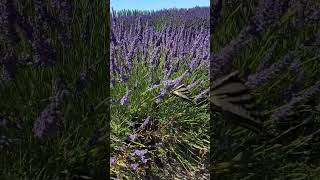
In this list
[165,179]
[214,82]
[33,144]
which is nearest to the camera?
[33,144]

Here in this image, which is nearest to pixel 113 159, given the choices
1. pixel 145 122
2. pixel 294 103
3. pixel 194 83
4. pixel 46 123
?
pixel 145 122

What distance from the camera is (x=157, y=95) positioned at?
217 centimetres

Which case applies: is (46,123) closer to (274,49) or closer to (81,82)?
(81,82)

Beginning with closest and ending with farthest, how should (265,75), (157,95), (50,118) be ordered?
1. (50,118)
2. (265,75)
3. (157,95)

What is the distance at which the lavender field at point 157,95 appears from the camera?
2.05 metres

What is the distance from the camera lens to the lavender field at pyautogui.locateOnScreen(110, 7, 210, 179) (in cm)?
205

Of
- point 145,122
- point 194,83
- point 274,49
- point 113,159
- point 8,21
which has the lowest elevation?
point 113,159

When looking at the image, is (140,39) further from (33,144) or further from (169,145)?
(33,144)

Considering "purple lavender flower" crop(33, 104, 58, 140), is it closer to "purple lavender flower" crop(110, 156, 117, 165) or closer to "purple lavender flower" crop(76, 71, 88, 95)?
"purple lavender flower" crop(76, 71, 88, 95)

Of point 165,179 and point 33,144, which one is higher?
point 33,144

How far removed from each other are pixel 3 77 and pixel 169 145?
2.34 feet

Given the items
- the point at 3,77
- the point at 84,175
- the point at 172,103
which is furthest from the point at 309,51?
the point at 3,77

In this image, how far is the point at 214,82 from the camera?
1921 mm

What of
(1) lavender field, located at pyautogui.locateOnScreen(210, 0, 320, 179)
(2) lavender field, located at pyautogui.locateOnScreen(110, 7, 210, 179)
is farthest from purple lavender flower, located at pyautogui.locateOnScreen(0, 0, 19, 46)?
(1) lavender field, located at pyautogui.locateOnScreen(210, 0, 320, 179)
